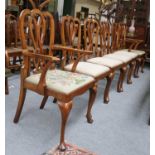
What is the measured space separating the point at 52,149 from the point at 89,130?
0.46 m

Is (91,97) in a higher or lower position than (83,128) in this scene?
higher

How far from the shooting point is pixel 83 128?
202 cm

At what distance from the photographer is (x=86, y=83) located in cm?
185

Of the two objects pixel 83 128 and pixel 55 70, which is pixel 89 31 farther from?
pixel 83 128

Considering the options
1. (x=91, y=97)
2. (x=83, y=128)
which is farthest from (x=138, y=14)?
(x=83, y=128)

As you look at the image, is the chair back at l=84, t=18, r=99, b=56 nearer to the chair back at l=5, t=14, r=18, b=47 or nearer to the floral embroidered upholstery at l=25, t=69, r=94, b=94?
the floral embroidered upholstery at l=25, t=69, r=94, b=94

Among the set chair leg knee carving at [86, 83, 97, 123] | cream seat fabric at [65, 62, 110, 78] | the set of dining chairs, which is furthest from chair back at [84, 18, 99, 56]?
chair leg knee carving at [86, 83, 97, 123]

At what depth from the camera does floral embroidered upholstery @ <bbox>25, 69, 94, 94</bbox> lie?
163 cm

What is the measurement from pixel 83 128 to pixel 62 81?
0.54 metres

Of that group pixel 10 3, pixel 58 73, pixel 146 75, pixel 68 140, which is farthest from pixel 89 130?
pixel 10 3

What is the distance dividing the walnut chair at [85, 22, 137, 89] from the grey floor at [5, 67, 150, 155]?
47 centimetres

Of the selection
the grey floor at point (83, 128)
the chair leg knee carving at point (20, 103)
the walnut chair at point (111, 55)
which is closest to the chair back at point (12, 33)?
the grey floor at point (83, 128)

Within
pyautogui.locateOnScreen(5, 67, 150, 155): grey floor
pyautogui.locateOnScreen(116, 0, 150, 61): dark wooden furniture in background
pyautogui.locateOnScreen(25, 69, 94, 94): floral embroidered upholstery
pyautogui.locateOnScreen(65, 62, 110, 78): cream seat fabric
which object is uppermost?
pyautogui.locateOnScreen(116, 0, 150, 61): dark wooden furniture in background

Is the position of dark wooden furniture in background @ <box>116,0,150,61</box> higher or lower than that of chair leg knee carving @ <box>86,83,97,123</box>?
higher
